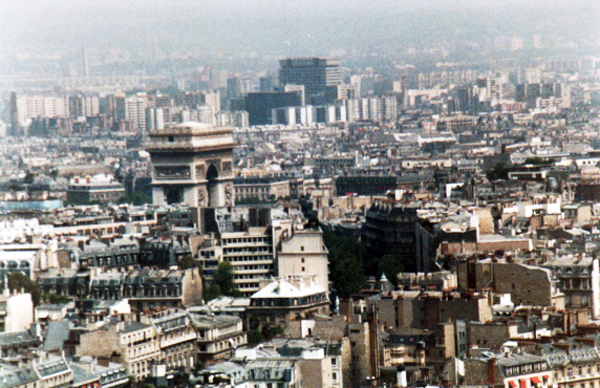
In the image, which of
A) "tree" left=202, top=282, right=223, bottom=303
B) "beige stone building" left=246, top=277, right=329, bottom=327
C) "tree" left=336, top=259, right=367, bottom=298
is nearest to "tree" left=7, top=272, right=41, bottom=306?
"tree" left=202, top=282, right=223, bottom=303

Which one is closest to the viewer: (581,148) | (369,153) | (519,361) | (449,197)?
(519,361)

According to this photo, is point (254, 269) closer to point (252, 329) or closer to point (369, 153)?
point (252, 329)

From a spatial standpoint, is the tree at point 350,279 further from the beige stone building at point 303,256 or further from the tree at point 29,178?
the tree at point 29,178

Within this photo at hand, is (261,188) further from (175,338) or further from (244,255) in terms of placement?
(175,338)

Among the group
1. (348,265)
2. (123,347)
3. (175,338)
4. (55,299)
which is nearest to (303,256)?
(348,265)

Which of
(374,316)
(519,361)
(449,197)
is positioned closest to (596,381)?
(519,361)

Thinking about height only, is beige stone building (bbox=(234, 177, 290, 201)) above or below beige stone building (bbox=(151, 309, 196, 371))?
below

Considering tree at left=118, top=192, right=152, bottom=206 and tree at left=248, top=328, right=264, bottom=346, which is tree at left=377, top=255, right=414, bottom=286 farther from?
tree at left=118, top=192, right=152, bottom=206
